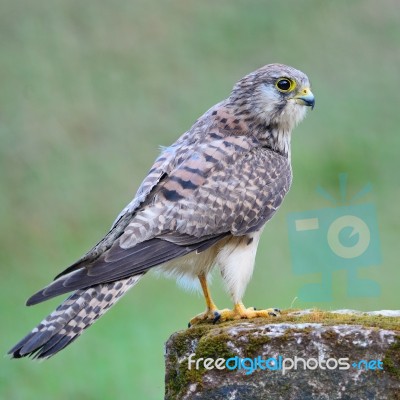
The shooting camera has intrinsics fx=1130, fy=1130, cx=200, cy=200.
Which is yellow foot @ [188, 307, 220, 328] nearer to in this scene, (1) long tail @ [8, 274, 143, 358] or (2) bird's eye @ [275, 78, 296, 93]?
(1) long tail @ [8, 274, 143, 358]

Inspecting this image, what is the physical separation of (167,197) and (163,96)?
24.0 feet

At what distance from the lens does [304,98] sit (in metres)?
6.20

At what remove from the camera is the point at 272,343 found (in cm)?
471

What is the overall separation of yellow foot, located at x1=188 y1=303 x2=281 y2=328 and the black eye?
128 centimetres

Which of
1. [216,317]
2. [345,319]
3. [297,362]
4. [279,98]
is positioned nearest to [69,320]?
[216,317]

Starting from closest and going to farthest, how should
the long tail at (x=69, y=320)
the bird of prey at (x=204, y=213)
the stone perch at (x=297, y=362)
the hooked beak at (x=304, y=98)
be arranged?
the stone perch at (x=297, y=362) → the long tail at (x=69, y=320) → the bird of prey at (x=204, y=213) → the hooked beak at (x=304, y=98)

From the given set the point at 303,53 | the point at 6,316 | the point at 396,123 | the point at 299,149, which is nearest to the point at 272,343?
the point at 6,316

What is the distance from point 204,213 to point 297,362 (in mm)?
1241

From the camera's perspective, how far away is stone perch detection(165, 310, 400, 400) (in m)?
4.59

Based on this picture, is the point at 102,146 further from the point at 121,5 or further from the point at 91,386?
the point at 91,386

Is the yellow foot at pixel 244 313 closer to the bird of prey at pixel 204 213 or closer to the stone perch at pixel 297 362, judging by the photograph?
the bird of prey at pixel 204 213

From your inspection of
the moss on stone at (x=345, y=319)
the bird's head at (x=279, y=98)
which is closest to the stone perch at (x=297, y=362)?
the moss on stone at (x=345, y=319)

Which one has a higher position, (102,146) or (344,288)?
(102,146)

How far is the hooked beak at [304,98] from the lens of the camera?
20.3 feet
